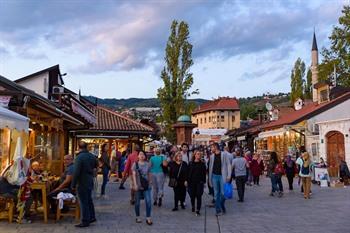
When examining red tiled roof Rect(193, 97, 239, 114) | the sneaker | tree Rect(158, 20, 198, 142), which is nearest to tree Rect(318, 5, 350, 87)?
tree Rect(158, 20, 198, 142)

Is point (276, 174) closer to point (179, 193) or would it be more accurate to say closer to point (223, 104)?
point (179, 193)

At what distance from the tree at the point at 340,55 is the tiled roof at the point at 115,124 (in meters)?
16.0

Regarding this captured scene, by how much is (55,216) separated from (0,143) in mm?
2247

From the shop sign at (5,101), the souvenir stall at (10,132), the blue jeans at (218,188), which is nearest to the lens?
the souvenir stall at (10,132)

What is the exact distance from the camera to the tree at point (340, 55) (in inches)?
1432

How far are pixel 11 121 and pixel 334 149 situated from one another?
67.8 feet

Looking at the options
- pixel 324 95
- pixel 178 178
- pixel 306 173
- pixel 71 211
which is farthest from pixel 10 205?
pixel 324 95

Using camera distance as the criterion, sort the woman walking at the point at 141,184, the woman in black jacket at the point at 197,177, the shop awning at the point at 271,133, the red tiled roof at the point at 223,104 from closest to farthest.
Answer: the woman walking at the point at 141,184, the woman in black jacket at the point at 197,177, the shop awning at the point at 271,133, the red tiled roof at the point at 223,104

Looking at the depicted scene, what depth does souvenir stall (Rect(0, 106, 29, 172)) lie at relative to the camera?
909 centimetres

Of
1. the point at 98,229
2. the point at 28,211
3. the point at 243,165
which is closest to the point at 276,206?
the point at 243,165

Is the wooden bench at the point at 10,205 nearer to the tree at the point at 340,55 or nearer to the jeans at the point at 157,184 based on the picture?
the jeans at the point at 157,184

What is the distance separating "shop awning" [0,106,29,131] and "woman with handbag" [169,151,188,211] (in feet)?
14.1

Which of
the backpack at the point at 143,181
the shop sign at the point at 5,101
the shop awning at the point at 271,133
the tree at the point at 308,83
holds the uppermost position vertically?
the tree at the point at 308,83

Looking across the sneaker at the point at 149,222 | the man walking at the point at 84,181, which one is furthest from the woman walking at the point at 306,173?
the man walking at the point at 84,181
